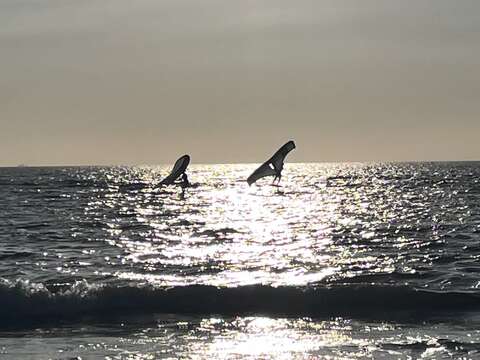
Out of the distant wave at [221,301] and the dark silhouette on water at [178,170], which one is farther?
the distant wave at [221,301]

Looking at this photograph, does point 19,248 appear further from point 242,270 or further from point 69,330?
point 69,330

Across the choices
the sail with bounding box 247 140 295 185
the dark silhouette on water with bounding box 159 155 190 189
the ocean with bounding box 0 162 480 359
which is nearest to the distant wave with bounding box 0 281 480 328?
the ocean with bounding box 0 162 480 359

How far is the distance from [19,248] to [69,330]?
1372cm

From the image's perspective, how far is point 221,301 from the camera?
2084 cm

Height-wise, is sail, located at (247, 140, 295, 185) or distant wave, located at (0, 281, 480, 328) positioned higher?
sail, located at (247, 140, 295, 185)

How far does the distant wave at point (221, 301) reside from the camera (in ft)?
65.1

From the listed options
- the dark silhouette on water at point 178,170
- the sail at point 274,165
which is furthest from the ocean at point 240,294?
the sail at point 274,165

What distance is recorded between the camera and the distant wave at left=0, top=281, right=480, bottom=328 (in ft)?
65.1

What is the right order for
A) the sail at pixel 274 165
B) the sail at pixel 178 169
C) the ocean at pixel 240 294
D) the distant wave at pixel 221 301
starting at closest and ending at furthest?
the sail at pixel 178 169
the sail at pixel 274 165
the ocean at pixel 240 294
the distant wave at pixel 221 301

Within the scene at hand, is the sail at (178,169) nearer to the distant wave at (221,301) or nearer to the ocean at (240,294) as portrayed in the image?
the ocean at (240,294)

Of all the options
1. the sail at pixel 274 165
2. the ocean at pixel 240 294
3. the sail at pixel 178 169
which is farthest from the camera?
the ocean at pixel 240 294

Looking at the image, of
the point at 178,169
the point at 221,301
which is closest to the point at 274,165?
the point at 178,169

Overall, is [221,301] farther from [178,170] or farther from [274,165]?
[178,170]

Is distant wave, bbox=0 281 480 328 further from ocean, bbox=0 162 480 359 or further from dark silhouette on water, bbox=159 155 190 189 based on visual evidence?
dark silhouette on water, bbox=159 155 190 189
